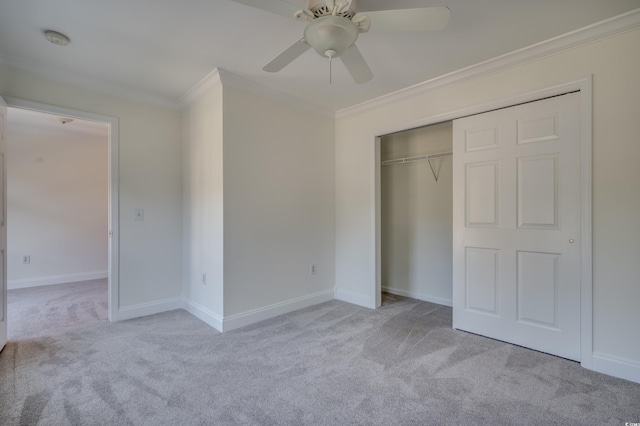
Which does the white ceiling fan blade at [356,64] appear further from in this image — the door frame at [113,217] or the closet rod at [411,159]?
the door frame at [113,217]

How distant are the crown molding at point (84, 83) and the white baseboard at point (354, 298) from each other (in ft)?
10.1

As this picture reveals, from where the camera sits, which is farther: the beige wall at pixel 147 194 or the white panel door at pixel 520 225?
the beige wall at pixel 147 194

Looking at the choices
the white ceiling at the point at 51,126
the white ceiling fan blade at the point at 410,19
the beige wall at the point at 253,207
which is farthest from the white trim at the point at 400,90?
the white ceiling fan blade at the point at 410,19

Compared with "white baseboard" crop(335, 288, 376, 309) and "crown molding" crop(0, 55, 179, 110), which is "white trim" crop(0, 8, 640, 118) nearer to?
"crown molding" crop(0, 55, 179, 110)

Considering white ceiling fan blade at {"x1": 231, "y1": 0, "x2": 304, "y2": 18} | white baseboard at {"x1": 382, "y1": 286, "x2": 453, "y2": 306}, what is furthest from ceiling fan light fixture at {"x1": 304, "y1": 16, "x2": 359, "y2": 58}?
white baseboard at {"x1": 382, "y1": 286, "x2": 453, "y2": 306}

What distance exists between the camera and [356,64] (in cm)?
186

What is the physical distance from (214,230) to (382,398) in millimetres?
2100

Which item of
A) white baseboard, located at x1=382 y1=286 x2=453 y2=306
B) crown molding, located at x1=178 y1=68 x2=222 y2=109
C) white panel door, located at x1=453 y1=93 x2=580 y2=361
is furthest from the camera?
white baseboard, located at x1=382 y1=286 x2=453 y2=306

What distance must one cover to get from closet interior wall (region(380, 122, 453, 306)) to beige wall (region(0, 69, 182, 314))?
109 inches

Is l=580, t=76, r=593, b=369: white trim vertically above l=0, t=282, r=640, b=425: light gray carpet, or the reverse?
l=580, t=76, r=593, b=369: white trim

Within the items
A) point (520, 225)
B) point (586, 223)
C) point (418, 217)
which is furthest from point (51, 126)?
point (586, 223)

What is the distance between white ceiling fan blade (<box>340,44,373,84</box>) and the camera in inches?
68.3

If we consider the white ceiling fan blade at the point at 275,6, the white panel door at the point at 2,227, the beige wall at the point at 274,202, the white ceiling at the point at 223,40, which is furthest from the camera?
the beige wall at the point at 274,202

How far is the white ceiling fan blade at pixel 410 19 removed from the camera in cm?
143
